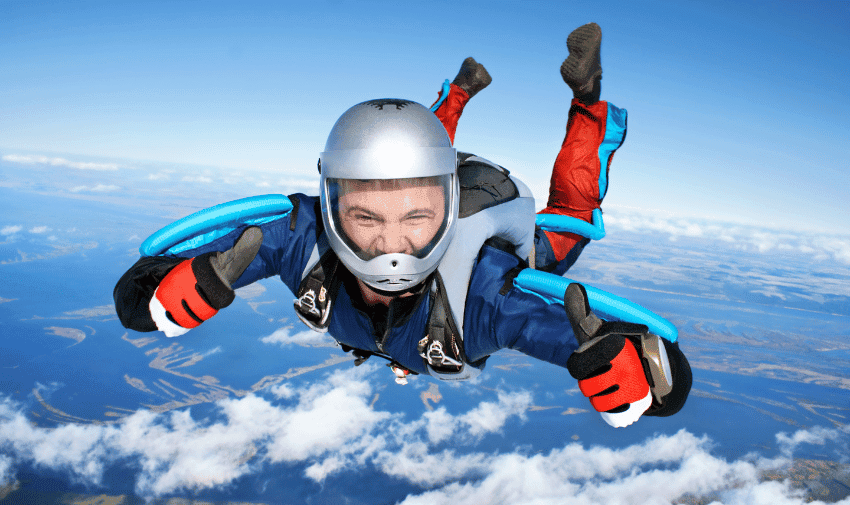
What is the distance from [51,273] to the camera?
15700 cm

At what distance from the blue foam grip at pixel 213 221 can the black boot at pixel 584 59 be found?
2346mm

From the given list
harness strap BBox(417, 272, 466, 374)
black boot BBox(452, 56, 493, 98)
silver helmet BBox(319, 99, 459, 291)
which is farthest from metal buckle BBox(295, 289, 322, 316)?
black boot BBox(452, 56, 493, 98)

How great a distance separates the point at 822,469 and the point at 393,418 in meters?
102

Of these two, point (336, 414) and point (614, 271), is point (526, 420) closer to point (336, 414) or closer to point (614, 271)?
point (336, 414)

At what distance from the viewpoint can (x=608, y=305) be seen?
196cm

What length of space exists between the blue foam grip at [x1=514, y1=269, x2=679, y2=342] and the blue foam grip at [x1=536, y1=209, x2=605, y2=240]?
1.41 m

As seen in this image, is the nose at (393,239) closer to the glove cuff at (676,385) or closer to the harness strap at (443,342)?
the harness strap at (443,342)

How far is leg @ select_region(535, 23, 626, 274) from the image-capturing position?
10.6 feet

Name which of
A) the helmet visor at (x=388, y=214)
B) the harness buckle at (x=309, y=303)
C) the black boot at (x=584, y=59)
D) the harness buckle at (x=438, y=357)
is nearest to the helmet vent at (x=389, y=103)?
the helmet visor at (x=388, y=214)

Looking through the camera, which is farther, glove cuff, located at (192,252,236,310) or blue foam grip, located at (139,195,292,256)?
blue foam grip, located at (139,195,292,256)

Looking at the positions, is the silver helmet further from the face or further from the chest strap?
the chest strap

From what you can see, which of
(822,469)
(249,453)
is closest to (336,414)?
(249,453)

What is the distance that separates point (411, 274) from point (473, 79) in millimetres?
2885

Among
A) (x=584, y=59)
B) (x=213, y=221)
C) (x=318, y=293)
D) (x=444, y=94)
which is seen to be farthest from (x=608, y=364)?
(x=444, y=94)
